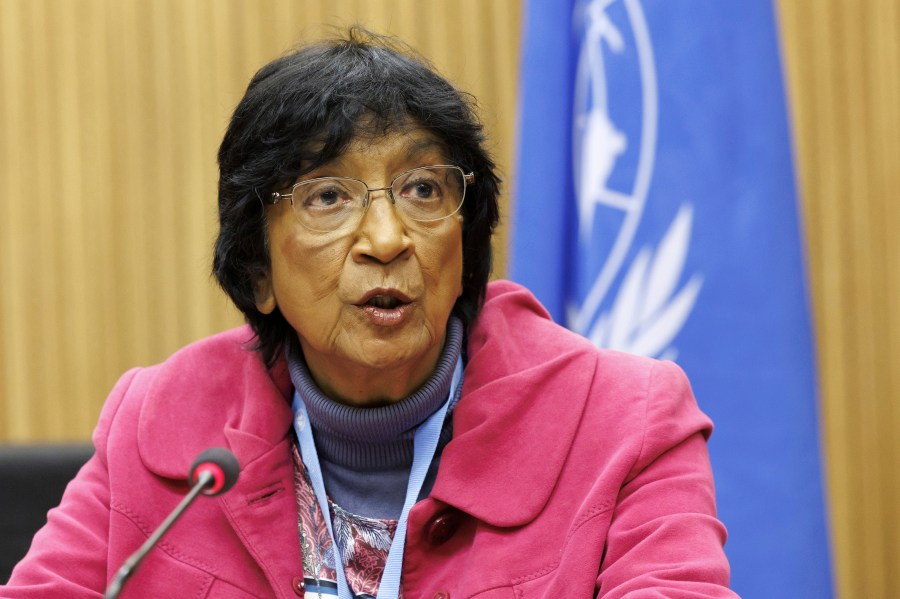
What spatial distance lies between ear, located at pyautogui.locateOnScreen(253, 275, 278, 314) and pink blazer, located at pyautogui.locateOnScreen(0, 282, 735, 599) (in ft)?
0.35

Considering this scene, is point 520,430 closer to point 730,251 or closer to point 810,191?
point 730,251

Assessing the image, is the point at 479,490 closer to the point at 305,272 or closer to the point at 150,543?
the point at 305,272

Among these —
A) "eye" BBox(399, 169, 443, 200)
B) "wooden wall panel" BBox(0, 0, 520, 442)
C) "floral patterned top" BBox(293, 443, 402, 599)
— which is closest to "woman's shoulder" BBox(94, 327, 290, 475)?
"floral patterned top" BBox(293, 443, 402, 599)

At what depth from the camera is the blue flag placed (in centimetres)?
212

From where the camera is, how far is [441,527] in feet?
5.25

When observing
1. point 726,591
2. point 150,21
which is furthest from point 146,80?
point 726,591

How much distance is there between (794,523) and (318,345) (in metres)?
1.03

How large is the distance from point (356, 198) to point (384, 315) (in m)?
0.17

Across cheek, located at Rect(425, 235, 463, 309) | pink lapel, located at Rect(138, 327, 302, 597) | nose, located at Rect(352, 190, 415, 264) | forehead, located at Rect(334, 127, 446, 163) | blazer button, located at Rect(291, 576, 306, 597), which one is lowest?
blazer button, located at Rect(291, 576, 306, 597)

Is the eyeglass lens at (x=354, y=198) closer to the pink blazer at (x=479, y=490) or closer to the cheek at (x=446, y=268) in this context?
the cheek at (x=446, y=268)

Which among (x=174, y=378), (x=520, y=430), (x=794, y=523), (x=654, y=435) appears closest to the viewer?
(x=654, y=435)

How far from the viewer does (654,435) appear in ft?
4.97

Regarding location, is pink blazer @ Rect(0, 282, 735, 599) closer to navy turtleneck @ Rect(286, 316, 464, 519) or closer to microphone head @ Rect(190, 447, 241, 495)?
navy turtleneck @ Rect(286, 316, 464, 519)

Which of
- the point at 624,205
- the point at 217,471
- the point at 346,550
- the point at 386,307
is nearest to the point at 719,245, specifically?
the point at 624,205
